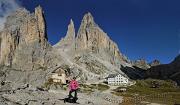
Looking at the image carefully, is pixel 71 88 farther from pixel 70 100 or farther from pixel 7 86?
pixel 7 86

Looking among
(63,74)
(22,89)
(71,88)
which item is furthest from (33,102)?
(63,74)

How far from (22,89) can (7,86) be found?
2.26m

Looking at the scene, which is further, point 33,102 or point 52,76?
point 52,76

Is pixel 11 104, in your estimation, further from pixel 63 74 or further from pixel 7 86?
pixel 63 74

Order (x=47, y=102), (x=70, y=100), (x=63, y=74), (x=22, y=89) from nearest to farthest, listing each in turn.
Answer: (x=47, y=102), (x=70, y=100), (x=22, y=89), (x=63, y=74)

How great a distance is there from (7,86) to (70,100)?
35.7 feet

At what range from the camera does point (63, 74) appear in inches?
7037

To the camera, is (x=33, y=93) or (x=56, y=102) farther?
(x=33, y=93)

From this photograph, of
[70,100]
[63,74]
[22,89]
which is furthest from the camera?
[63,74]

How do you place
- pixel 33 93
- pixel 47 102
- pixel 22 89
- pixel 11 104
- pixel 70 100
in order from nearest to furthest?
1. pixel 11 104
2. pixel 47 102
3. pixel 70 100
4. pixel 33 93
5. pixel 22 89

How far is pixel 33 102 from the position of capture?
34.8 m

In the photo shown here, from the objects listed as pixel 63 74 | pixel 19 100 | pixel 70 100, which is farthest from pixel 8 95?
pixel 63 74

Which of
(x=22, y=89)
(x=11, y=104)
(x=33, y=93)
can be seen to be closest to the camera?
(x=11, y=104)

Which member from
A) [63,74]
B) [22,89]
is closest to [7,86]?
[22,89]
